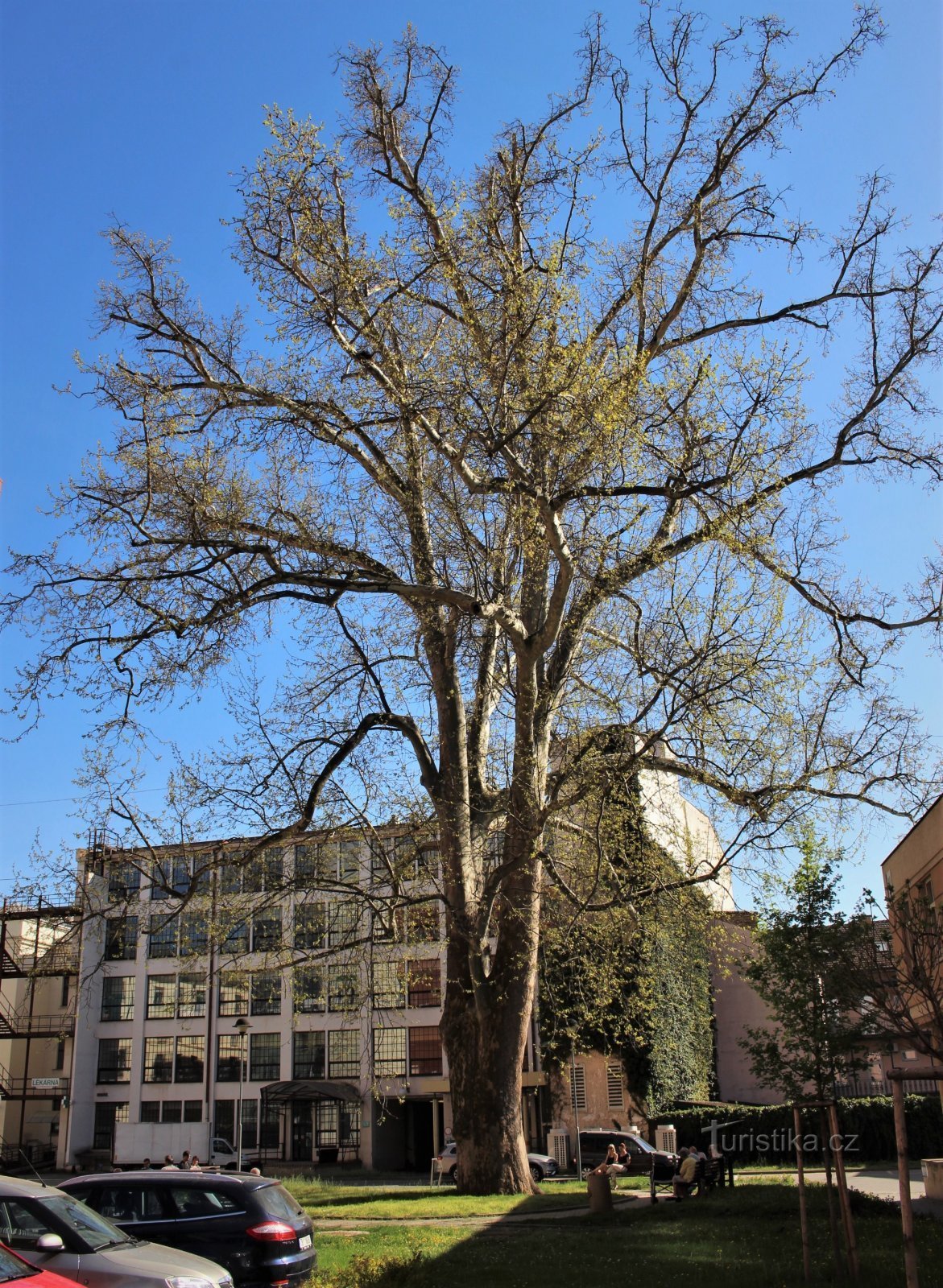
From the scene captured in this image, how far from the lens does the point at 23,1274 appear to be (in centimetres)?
688

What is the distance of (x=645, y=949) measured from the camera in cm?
2050

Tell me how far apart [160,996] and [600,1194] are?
119 ft

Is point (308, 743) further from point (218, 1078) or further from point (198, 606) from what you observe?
point (218, 1078)

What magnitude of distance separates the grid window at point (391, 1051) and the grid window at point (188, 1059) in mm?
8333

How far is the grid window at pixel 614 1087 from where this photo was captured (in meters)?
35.7

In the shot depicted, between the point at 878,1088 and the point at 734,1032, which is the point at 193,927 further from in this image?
the point at 878,1088

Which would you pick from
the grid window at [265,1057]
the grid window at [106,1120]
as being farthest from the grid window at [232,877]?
the grid window at [106,1120]

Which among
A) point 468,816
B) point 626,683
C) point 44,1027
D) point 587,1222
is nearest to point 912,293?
point 626,683

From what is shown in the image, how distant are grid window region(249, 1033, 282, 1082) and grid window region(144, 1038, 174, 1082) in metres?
3.90

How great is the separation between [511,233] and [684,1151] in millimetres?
17033

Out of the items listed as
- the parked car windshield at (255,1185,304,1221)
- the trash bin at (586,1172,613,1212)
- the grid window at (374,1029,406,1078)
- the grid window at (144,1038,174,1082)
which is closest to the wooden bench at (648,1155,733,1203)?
the trash bin at (586,1172,613,1212)

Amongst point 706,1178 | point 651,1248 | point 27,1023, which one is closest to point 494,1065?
point 706,1178

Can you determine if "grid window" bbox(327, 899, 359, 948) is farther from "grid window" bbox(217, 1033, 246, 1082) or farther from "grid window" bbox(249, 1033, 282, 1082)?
"grid window" bbox(217, 1033, 246, 1082)

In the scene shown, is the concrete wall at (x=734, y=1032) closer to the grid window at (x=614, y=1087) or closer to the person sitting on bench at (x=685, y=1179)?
the grid window at (x=614, y=1087)
